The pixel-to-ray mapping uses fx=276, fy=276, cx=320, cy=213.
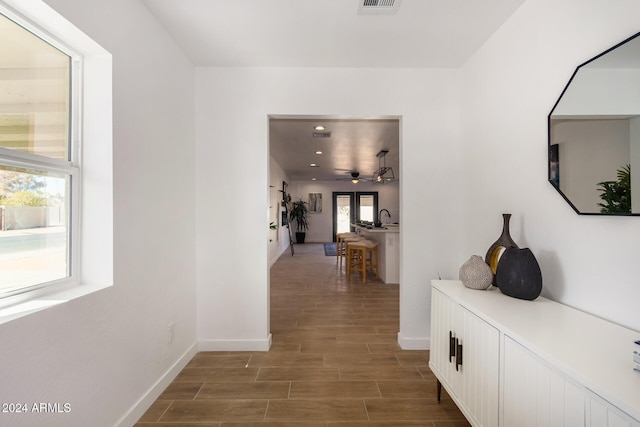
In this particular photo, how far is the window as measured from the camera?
1.12 metres

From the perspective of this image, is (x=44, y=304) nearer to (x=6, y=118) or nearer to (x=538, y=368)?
(x=6, y=118)

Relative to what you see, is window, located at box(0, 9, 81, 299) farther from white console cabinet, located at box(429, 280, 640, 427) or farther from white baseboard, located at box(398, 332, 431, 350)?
white baseboard, located at box(398, 332, 431, 350)

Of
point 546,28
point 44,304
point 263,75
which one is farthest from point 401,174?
point 44,304

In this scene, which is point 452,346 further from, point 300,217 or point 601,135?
point 300,217

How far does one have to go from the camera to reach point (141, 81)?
1.73 meters

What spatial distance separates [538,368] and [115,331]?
6.41 ft

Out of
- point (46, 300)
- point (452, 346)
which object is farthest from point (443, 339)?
point (46, 300)

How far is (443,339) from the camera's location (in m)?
1.75

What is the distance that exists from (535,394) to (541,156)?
4.02ft

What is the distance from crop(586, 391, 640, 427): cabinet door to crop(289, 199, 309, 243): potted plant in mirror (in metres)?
9.74

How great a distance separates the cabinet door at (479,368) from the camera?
1.22 m

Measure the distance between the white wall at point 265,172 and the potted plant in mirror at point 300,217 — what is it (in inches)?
309

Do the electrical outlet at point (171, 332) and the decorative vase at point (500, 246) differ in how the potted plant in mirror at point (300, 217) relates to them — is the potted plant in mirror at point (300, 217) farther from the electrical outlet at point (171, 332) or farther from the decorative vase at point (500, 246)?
the decorative vase at point (500, 246)

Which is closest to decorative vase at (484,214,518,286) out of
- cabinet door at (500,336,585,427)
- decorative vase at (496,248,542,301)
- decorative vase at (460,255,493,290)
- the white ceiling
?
decorative vase at (460,255,493,290)
